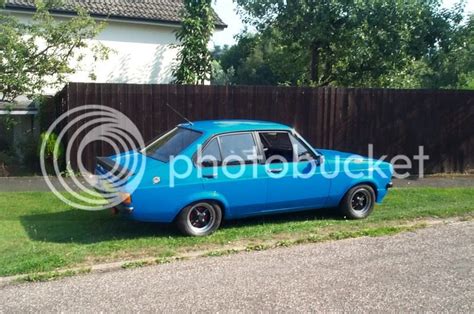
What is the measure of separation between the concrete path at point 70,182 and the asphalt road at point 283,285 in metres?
4.83

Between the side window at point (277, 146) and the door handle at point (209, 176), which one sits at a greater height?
the side window at point (277, 146)

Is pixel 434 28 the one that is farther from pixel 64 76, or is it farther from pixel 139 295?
pixel 139 295

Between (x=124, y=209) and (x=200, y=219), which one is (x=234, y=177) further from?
(x=124, y=209)

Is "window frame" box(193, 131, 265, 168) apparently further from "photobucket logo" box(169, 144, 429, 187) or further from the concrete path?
the concrete path

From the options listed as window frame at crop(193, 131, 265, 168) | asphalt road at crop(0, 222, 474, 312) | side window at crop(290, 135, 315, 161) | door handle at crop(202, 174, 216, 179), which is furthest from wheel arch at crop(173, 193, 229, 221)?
side window at crop(290, 135, 315, 161)

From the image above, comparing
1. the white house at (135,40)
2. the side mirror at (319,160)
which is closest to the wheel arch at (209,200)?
the side mirror at (319,160)

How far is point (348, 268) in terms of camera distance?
5812 mm

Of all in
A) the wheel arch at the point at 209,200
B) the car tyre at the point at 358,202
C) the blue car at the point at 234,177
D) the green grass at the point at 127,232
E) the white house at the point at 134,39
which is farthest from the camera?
the white house at the point at 134,39

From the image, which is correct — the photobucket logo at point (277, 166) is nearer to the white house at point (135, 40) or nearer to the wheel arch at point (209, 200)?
the wheel arch at point (209, 200)

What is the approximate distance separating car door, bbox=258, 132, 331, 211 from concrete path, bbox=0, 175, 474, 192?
13.5 ft

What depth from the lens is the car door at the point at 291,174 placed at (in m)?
7.38

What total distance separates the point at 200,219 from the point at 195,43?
27.2ft

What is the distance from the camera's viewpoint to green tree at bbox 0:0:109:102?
10.6 m

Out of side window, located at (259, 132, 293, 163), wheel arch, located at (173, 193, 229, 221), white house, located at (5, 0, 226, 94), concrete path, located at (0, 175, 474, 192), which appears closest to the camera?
wheel arch, located at (173, 193, 229, 221)
